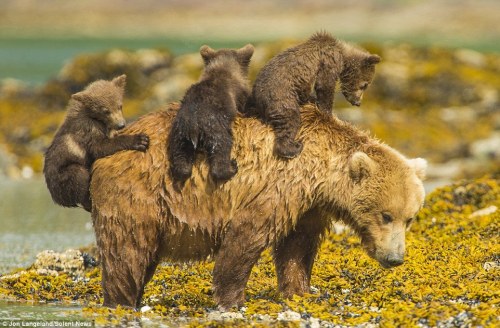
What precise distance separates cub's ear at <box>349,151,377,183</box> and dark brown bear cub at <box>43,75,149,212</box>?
6.53ft

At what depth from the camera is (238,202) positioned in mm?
9328

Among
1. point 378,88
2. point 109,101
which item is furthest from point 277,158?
point 378,88

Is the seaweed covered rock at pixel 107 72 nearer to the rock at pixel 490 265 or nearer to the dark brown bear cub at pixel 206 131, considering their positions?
the rock at pixel 490 265

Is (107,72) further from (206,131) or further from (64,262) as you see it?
(206,131)

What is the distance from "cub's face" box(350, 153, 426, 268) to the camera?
9.33 m

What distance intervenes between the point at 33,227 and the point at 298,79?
9.11 m

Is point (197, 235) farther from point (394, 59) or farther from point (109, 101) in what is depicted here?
point (394, 59)

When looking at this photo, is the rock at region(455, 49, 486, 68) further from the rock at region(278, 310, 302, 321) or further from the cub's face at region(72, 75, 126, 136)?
the rock at region(278, 310, 302, 321)

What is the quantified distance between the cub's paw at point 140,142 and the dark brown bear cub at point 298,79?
44.8 inches

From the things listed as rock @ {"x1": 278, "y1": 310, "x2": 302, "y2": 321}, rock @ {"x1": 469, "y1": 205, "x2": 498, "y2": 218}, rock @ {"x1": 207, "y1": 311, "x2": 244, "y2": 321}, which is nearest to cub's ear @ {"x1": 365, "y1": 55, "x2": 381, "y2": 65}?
rock @ {"x1": 278, "y1": 310, "x2": 302, "y2": 321}

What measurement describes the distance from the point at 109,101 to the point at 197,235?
166cm

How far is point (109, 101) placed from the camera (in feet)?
32.1

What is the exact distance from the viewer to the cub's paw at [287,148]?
9281 mm

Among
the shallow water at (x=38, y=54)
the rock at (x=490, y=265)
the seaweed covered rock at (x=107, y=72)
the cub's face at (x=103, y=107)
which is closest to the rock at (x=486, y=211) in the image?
the rock at (x=490, y=265)
